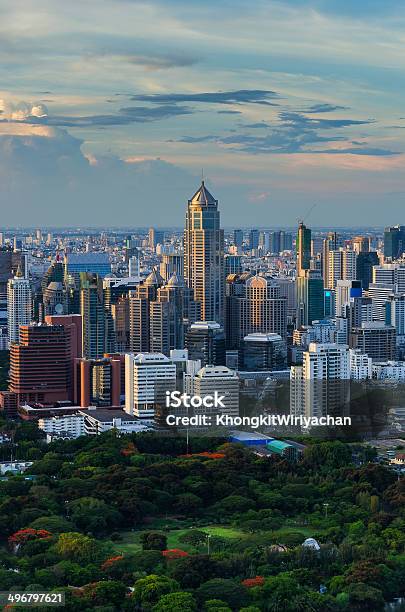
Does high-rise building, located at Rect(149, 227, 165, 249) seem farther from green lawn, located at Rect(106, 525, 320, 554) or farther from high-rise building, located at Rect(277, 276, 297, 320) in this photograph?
green lawn, located at Rect(106, 525, 320, 554)

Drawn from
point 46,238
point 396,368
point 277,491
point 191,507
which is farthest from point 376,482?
point 46,238

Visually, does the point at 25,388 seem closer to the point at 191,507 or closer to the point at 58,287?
the point at 191,507

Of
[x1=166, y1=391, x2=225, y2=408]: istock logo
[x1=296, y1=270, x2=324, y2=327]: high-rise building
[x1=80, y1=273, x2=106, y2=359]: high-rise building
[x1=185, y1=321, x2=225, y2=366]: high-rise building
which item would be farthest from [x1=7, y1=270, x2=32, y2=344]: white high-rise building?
[x1=166, y1=391, x2=225, y2=408]: istock logo

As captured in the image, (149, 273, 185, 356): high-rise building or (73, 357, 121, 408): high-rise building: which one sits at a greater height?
(149, 273, 185, 356): high-rise building

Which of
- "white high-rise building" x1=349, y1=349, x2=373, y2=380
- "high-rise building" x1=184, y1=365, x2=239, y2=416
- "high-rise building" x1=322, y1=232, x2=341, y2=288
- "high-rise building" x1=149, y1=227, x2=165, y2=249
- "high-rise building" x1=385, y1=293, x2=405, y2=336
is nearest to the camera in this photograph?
"high-rise building" x1=184, y1=365, x2=239, y2=416

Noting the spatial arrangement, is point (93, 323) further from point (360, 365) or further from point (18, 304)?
point (18, 304)

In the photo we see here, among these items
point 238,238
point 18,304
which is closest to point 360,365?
point 18,304

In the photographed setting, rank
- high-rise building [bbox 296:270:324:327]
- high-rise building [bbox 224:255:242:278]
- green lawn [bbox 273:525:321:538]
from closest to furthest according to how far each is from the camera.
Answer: green lawn [bbox 273:525:321:538] < high-rise building [bbox 296:270:324:327] < high-rise building [bbox 224:255:242:278]

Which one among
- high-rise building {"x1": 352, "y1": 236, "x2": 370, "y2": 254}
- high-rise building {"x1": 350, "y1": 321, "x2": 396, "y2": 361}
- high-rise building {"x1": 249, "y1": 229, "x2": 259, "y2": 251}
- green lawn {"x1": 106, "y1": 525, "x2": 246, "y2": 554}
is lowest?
green lawn {"x1": 106, "y1": 525, "x2": 246, "y2": 554}
